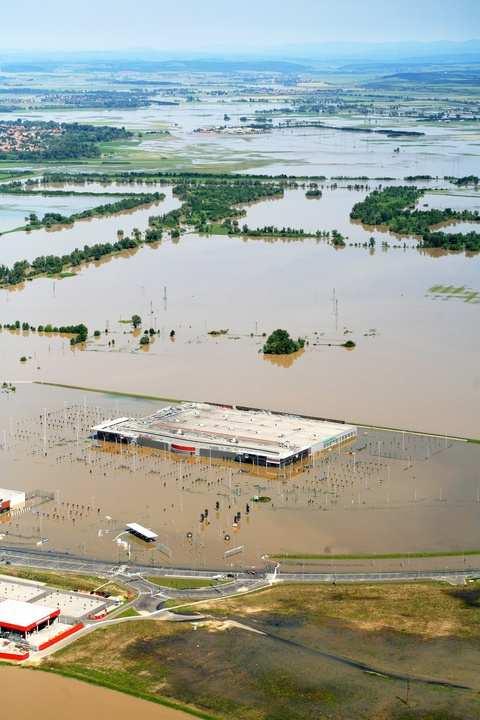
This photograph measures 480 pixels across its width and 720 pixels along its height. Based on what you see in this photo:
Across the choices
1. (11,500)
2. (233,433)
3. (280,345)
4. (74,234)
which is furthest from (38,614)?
(74,234)

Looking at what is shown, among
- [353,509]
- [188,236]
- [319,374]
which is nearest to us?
[353,509]

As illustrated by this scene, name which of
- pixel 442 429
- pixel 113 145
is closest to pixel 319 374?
pixel 442 429

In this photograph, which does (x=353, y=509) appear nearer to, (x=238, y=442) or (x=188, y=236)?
(x=238, y=442)

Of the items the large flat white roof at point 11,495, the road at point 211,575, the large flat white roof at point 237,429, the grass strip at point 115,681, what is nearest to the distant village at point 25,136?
the large flat white roof at point 237,429

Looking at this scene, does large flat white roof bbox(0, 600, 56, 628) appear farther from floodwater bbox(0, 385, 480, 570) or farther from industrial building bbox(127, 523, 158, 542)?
industrial building bbox(127, 523, 158, 542)

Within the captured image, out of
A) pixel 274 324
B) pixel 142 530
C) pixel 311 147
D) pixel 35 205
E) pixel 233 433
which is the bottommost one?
pixel 142 530

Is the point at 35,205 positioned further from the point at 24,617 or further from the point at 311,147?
the point at 24,617
